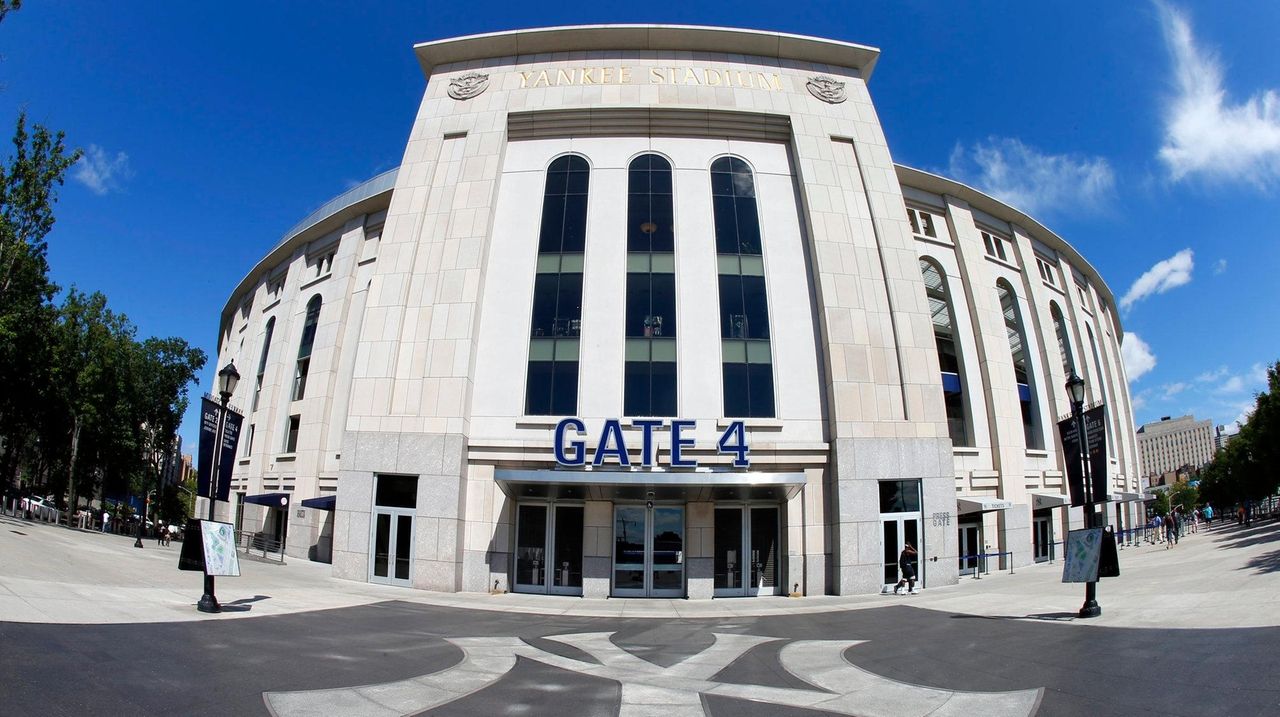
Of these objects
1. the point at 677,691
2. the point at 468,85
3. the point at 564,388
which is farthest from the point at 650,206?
the point at 677,691

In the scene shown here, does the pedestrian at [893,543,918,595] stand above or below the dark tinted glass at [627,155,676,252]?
below

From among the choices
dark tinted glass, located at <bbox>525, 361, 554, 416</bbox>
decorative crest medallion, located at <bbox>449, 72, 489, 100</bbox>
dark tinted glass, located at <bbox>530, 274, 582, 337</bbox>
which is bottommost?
dark tinted glass, located at <bbox>525, 361, 554, 416</bbox>

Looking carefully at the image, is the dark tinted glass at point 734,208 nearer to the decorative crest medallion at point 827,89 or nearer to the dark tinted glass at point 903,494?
the decorative crest medallion at point 827,89

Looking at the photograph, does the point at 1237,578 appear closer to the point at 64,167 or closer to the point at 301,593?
the point at 301,593

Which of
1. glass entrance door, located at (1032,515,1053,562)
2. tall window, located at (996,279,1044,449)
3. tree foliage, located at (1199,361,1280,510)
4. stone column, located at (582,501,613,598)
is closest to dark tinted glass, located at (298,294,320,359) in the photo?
stone column, located at (582,501,613,598)

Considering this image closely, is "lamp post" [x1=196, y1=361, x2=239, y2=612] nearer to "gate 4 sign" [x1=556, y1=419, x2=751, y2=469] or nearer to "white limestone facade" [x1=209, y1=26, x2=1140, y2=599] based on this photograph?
"white limestone facade" [x1=209, y1=26, x2=1140, y2=599]

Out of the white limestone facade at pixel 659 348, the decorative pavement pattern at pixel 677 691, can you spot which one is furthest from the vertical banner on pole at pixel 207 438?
the decorative pavement pattern at pixel 677 691

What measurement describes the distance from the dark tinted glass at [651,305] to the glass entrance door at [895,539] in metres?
9.89

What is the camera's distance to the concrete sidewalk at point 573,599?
11.8 meters

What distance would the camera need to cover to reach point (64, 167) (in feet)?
113

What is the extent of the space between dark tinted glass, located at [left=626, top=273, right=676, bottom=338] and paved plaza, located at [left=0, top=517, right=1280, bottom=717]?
9784 millimetres

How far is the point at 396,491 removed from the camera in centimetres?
2164

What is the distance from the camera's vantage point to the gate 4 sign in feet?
67.6

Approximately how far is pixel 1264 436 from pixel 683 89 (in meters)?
46.8
